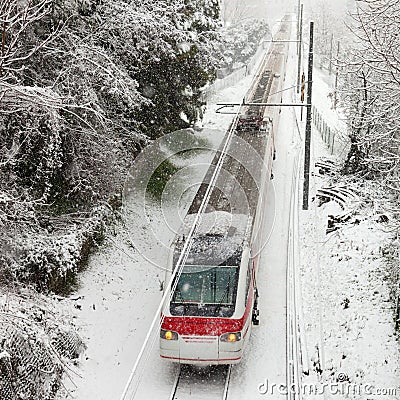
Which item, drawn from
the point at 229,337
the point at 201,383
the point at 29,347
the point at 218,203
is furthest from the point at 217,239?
the point at 29,347

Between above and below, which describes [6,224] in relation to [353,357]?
above

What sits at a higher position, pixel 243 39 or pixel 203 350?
pixel 243 39

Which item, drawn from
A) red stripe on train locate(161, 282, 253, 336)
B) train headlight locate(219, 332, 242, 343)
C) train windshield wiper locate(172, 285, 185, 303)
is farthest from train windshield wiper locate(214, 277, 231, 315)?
train windshield wiper locate(172, 285, 185, 303)

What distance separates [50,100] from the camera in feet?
36.3

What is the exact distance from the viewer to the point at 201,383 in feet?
38.1

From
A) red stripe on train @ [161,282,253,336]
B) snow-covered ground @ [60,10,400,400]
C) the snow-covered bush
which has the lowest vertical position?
snow-covered ground @ [60,10,400,400]

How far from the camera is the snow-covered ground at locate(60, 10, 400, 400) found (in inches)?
459

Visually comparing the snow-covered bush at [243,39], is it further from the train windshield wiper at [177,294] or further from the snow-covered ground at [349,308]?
the train windshield wiper at [177,294]

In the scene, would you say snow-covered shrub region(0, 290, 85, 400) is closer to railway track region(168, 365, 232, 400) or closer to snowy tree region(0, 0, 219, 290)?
snowy tree region(0, 0, 219, 290)

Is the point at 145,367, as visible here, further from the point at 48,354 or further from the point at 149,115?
the point at 149,115

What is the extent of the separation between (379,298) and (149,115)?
37.0 ft

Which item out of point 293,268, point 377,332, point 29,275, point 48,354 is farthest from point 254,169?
point 48,354

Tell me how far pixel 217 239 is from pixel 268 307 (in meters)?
2.66

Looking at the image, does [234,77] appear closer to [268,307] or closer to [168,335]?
[268,307]
